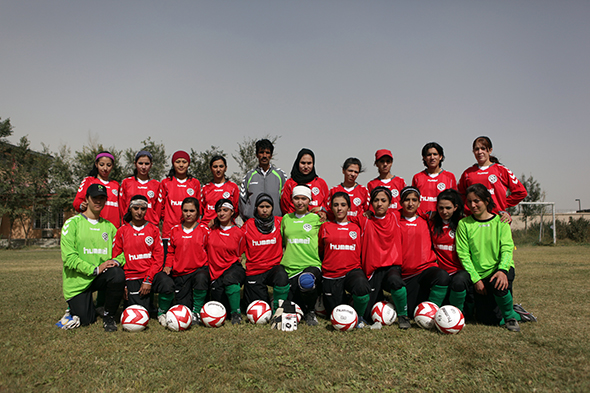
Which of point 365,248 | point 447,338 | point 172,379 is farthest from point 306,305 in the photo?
point 172,379

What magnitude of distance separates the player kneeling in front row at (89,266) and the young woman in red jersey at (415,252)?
3.79 m

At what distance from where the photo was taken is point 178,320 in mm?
4605

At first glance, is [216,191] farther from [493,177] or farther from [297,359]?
[493,177]

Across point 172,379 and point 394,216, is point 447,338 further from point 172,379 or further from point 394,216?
point 172,379

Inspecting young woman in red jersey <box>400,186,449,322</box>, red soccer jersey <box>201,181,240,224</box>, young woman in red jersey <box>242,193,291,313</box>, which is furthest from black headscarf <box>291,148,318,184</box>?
young woman in red jersey <box>400,186,449,322</box>

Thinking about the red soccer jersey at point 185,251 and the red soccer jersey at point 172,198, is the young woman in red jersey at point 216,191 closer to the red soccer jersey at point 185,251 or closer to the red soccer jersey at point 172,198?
the red soccer jersey at point 172,198

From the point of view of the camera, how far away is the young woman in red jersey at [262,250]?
5316 mm

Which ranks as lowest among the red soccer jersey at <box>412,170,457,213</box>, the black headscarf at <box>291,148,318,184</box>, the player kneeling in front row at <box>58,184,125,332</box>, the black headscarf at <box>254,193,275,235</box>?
the player kneeling in front row at <box>58,184,125,332</box>

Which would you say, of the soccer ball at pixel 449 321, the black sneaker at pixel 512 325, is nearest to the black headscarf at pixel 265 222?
the soccer ball at pixel 449 321

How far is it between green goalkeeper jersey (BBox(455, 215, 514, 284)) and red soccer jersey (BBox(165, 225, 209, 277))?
3.51 meters

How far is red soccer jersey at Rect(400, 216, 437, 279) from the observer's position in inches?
203

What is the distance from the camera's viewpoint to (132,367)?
339 centimetres

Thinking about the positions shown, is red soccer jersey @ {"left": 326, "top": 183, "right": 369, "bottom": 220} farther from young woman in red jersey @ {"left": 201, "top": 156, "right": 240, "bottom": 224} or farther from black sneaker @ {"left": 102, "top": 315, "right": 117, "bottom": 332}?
black sneaker @ {"left": 102, "top": 315, "right": 117, "bottom": 332}

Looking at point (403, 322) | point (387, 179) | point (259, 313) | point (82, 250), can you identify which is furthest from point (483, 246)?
point (82, 250)
